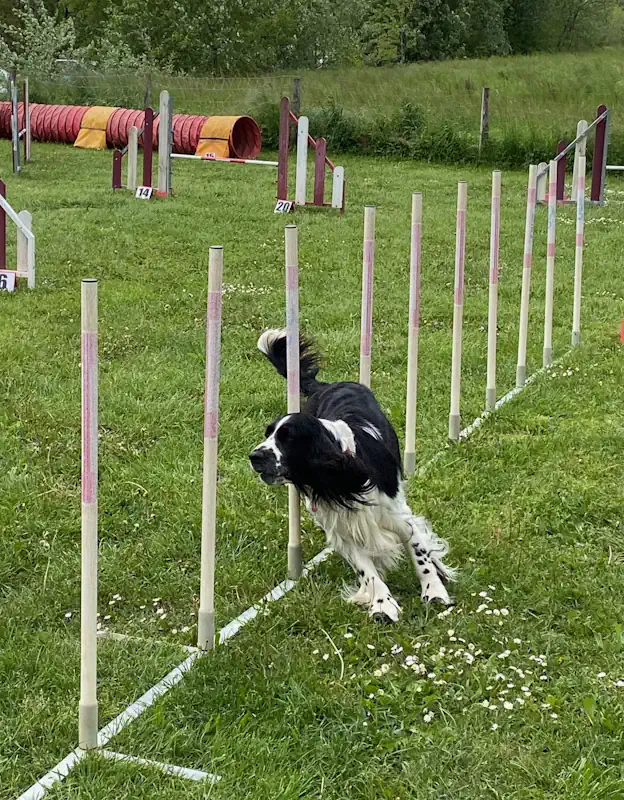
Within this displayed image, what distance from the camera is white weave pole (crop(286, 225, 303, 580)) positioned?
362 cm

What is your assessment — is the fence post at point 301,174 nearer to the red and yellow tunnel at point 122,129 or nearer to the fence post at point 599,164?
the fence post at point 599,164

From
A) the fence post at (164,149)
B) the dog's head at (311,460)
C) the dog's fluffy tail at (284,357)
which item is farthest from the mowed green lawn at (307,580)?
the fence post at (164,149)

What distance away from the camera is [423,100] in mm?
23406

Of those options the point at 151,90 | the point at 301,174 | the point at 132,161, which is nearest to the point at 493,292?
the point at 301,174

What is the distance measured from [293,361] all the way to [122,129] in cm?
1750

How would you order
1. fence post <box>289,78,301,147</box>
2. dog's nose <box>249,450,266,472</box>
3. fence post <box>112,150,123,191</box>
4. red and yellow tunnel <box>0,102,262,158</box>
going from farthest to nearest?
fence post <box>289,78,301,147</box> < red and yellow tunnel <box>0,102,262,158</box> < fence post <box>112,150,123,191</box> < dog's nose <box>249,450,266,472</box>

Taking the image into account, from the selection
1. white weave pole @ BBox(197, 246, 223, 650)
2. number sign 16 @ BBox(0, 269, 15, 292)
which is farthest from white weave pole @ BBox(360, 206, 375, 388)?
number sign 16 @ BBox(0, 269, 15, 292)

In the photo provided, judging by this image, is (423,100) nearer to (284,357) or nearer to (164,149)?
(164,149)

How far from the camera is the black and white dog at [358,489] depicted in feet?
11.3

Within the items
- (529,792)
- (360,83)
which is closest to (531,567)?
(529,792)

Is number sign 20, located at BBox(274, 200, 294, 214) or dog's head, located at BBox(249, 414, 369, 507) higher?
number sign 20, located at BBox(274, 200, 294, 214)

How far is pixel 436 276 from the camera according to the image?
948 centimetres

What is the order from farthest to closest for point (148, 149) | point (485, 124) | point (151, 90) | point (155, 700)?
point (151, 90)
point (485, 124)
point (148, 149)
point (155, 700)

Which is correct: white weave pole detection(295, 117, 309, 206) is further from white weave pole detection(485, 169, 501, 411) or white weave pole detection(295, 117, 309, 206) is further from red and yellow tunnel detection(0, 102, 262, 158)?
white weave pole detection(485, 169, 501, 411)
